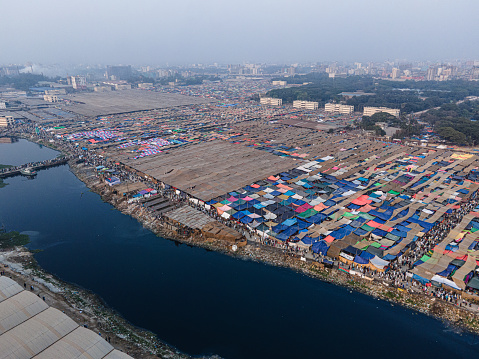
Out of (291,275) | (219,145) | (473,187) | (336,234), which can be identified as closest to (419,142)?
(473,187)

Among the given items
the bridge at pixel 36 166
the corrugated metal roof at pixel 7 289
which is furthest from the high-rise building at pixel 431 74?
the corrugated metal roof at pixel 7 289

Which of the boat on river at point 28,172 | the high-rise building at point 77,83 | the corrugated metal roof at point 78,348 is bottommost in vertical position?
the boat on river at point 28,172

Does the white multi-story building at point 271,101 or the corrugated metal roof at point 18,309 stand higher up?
the white multi-story building at point 271,101

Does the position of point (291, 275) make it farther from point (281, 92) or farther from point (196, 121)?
point (281, 92)

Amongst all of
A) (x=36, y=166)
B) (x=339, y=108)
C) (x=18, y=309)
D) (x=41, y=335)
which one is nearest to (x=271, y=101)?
(x=339, y=108)

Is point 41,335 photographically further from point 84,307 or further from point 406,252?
point 406,252

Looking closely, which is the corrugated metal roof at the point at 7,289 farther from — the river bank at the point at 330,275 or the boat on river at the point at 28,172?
the boat on river at the point at 28,172

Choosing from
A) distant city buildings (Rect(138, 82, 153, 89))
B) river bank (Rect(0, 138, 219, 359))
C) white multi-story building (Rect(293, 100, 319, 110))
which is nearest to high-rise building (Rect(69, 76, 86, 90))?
distant city buildings (Rect(138, 82, 153, 89))
